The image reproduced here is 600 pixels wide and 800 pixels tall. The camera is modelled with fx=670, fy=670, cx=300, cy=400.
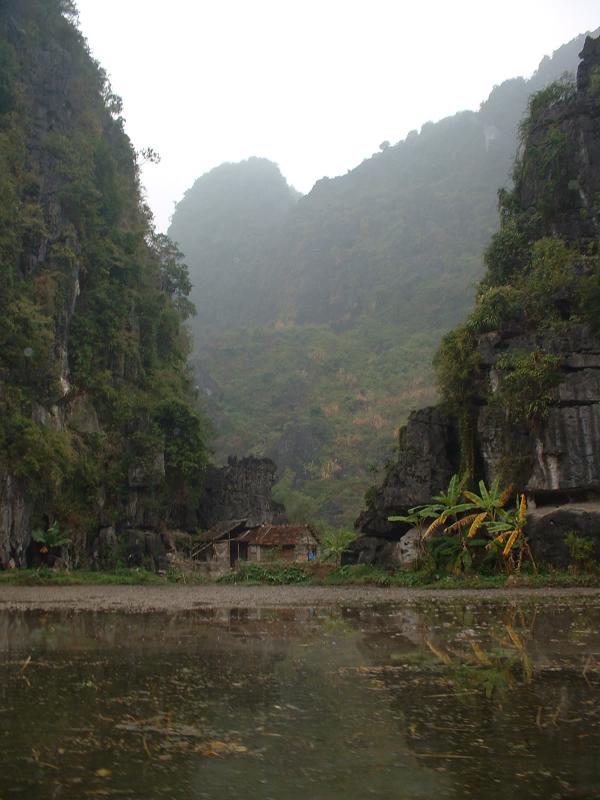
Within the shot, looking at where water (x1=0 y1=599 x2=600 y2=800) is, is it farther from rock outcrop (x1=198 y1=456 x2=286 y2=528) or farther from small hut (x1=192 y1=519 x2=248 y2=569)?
rock outcrop (x1=198 y1=456 x2=286 y2=528)

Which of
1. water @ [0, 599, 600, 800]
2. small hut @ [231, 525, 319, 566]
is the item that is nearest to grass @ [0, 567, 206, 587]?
small hut @ [231, 525, 319, 566]

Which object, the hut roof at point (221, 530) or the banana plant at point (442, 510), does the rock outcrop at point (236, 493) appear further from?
the banana plant at point (442, 510)

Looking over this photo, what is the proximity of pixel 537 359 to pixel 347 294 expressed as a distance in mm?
88108

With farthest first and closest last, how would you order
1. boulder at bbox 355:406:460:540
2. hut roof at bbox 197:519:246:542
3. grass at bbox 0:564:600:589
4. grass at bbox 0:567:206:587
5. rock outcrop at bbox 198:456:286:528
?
1. rock outcrop at bbox 198:456:286:528
2. hut roof at bbox 197:519:246:542
3. boulder at bbox 355:406:460:540
4. grass at bbox 0:567:206:587
5. grass at bbox 0:564:600:589

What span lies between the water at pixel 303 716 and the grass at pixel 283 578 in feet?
38.8

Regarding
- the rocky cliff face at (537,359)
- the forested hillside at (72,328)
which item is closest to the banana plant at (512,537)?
the rocky cliff face at (537,359)

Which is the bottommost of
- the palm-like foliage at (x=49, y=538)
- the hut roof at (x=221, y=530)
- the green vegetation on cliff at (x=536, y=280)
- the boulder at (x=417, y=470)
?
the hut roof at (x=221, y=530)

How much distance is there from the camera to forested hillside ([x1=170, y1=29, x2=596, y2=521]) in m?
77.4

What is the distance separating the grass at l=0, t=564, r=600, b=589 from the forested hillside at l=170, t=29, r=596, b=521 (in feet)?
83.4

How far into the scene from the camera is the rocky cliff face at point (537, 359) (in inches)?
999

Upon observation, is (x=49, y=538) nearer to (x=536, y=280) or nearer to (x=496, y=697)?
(x=536, y=280)

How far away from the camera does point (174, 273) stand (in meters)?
52.2

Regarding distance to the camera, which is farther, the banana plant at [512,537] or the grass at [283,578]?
the banana plant at [512,537]

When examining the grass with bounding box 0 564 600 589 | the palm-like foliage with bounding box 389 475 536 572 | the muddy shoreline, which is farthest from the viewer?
the palm-like foliage with bounding box 389 475 536 572
